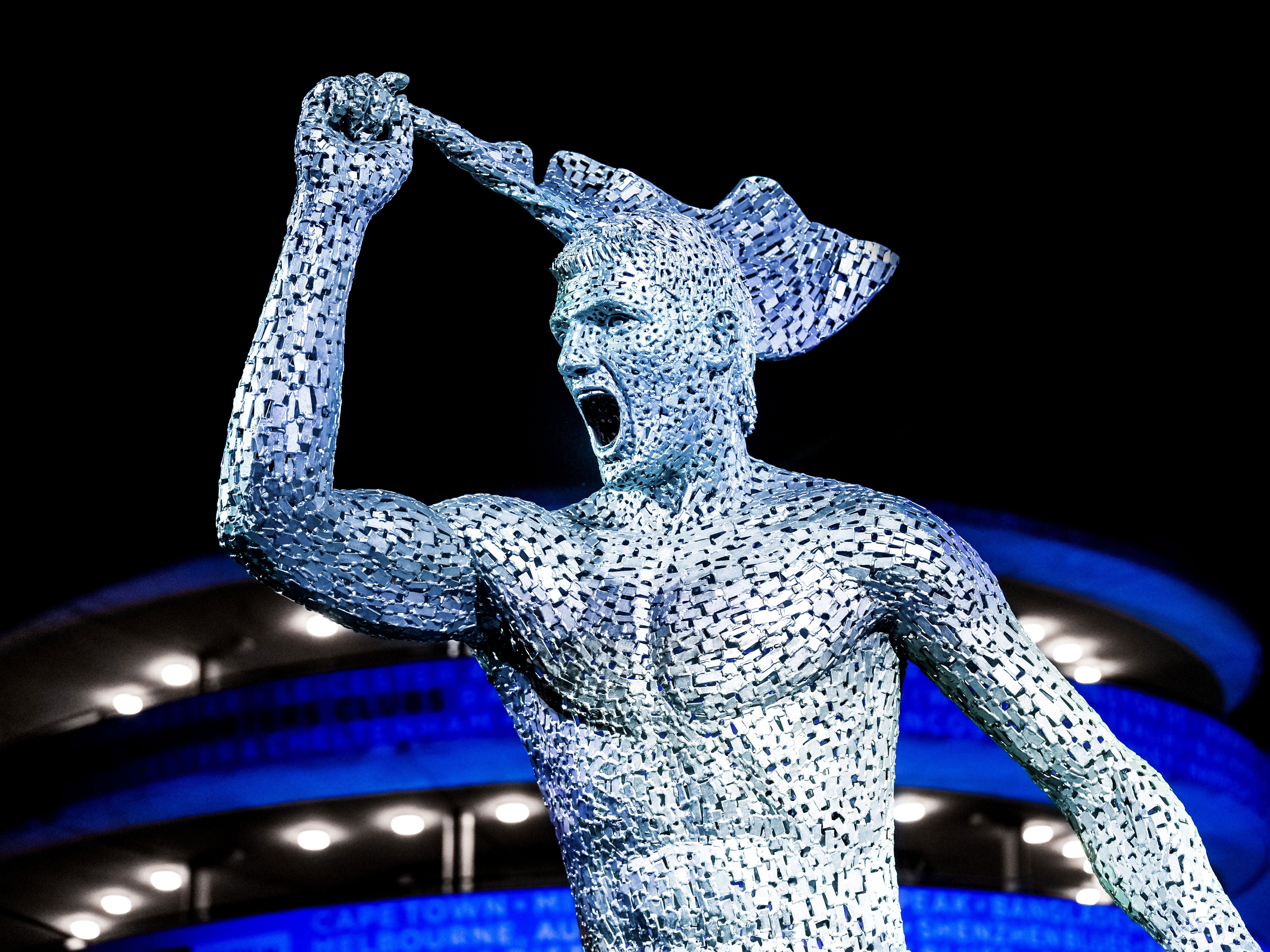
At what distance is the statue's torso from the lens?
1.61 metres

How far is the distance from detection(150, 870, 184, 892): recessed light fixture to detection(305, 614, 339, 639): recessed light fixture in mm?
1714

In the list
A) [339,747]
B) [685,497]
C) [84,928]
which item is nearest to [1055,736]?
[685,497]

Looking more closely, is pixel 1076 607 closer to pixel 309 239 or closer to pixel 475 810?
pixel 475 810

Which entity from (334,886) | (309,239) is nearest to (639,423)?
(309,239)

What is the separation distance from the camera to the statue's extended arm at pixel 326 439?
5.01ft

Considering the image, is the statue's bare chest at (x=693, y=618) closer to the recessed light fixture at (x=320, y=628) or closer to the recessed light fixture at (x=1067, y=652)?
the recessed light fixture at (x=320, y=628)

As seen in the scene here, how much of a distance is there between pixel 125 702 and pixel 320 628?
1279 millimetres

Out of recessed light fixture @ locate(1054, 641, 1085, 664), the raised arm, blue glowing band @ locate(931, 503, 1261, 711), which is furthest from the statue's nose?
recessed light fixture @ locate(1054, 641, 1085, 664)

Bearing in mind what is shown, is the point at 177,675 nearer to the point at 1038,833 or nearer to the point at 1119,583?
the point at 1119,583

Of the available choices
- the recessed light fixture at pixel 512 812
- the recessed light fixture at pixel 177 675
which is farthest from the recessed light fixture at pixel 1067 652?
the recessed light fixture at pixel 177 675

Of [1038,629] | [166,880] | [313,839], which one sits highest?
[1038,629]

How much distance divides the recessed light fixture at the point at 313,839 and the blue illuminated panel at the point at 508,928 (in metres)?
1.50

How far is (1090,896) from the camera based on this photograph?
9992 millimetres

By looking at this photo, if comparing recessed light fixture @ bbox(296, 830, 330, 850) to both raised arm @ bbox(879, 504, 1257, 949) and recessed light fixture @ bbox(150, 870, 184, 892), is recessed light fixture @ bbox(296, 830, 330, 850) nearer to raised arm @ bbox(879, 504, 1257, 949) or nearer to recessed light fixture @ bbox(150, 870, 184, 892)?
recessed light fixture @ bbox(150, 870, 184, 892)
